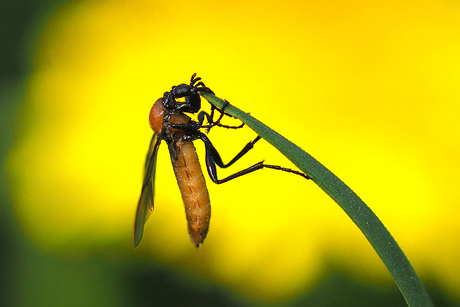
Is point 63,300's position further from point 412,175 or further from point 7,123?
point 412,175

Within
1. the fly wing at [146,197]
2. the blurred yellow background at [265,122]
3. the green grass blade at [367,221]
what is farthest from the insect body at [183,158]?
the green grass blade at [367,221]

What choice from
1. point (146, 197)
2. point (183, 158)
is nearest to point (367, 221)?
point (146, 197)

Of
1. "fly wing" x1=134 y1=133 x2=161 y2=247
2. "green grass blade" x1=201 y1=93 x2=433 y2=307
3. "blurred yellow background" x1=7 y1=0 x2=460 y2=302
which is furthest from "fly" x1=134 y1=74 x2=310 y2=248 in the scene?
"green grass blade" x1=201 y1=93 x2=433 y2=307

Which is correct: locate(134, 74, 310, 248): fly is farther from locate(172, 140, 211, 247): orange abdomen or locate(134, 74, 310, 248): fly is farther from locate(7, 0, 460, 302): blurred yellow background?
locate(7, 0, 460, 302): blurred yellow background

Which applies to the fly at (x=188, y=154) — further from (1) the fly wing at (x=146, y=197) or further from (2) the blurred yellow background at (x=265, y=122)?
(2) the blurred yellow background at (x=265, y=122)

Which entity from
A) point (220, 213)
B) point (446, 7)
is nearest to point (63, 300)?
point (220, 213)

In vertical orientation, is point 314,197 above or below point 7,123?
below
